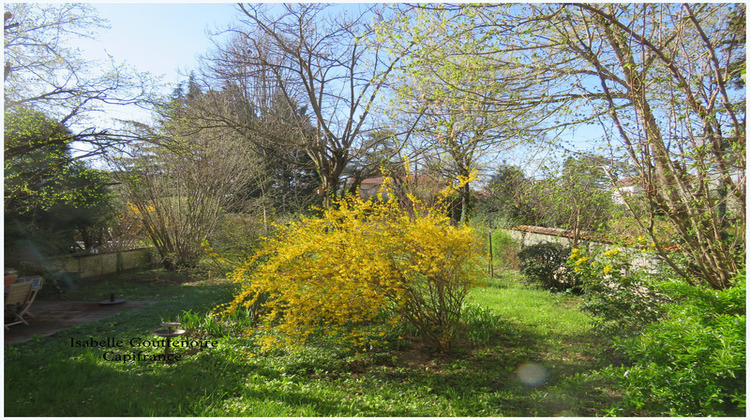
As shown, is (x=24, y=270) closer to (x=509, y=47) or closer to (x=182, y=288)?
(x=182, y=288)

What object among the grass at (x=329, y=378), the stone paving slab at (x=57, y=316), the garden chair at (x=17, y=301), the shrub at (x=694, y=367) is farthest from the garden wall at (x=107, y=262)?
the shrub at (x=694, y=367)

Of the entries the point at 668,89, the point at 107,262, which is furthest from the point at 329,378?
the point at 107,262

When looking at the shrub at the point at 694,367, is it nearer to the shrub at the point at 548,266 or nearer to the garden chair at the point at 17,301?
the shrub at the point at 548,266

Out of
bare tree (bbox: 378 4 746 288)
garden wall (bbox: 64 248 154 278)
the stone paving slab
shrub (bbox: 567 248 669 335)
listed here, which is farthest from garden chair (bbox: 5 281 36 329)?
shrub (bbox: 567 248 669 335)

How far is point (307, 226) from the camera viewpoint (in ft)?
14.9

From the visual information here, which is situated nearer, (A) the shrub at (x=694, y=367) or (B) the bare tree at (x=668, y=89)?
(A) the shrub at (x=694, y=367)

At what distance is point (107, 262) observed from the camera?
36.2 ft

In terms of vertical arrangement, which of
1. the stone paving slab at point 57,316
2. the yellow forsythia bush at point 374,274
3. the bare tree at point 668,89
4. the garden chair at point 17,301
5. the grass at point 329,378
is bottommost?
the stone paving slab at point 57,316

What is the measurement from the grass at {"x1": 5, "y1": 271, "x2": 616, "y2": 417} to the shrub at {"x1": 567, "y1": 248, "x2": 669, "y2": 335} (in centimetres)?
36

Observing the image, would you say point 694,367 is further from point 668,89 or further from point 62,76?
point 62,76

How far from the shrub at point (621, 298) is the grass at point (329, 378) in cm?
36

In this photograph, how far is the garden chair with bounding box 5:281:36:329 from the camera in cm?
549

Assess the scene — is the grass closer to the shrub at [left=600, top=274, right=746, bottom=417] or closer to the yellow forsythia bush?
the yellow forsythia bush

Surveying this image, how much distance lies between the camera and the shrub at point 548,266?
786 centimetres
